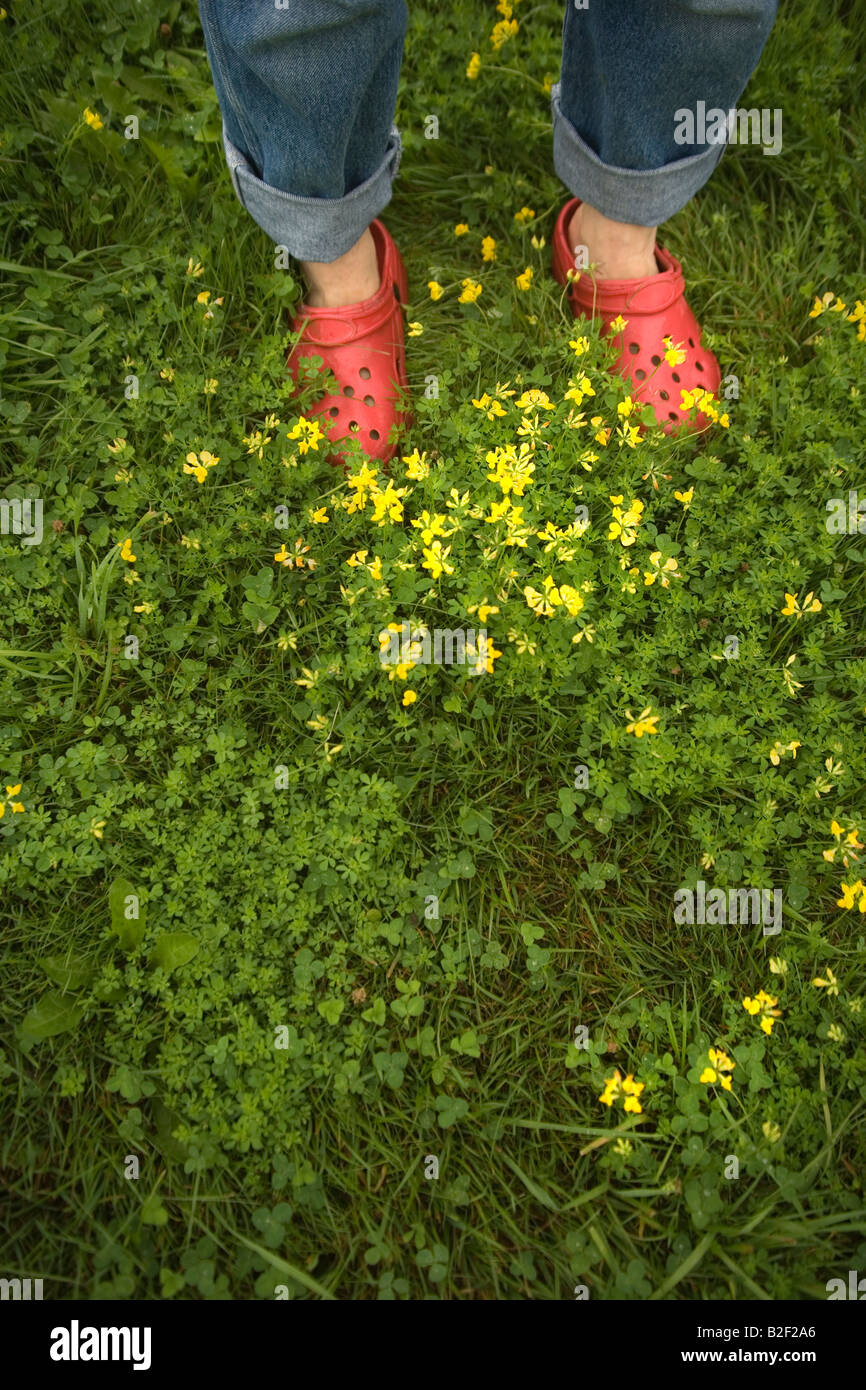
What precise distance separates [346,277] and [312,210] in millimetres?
453

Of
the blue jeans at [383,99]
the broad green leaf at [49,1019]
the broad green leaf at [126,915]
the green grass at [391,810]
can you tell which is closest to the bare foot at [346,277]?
the green grass at [391,810]

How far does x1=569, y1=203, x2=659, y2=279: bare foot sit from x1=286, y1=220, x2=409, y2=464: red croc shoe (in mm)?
656

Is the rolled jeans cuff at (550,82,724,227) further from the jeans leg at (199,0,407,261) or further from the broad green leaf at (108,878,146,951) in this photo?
the broad green leaf at (108,878,146,951)

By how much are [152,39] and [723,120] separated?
224cm

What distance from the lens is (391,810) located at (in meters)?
2.34

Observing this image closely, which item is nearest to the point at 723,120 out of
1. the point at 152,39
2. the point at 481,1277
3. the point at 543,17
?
the point at 543,17

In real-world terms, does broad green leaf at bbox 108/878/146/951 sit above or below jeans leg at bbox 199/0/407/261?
below

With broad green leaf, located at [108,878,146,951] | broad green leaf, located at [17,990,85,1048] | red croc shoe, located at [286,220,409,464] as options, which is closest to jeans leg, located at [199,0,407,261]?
red croc shoe, located at [286,220,409,464]

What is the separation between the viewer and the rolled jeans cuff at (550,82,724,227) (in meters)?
2.38

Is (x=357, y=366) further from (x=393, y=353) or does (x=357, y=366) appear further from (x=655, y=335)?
(x=655, y=335)

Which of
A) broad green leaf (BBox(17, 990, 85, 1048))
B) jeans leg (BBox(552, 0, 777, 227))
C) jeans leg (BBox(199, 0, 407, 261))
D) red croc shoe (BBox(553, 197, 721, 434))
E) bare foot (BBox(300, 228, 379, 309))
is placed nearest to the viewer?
jeans leg (BBox(199, 0, 407, 261))

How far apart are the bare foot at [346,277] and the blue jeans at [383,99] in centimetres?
26

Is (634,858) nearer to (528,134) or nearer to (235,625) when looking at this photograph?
(235,625)

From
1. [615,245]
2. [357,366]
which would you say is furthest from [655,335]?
[357,366]
